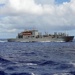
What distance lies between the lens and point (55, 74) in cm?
3616

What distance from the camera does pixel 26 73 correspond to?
3650cm

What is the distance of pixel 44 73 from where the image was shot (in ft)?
121

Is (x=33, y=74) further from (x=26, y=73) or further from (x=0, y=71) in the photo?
(x=0, y=71)

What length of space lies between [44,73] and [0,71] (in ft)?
17.2

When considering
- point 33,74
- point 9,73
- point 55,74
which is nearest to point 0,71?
point 9,73

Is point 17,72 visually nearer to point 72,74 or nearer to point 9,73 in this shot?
point 9,73

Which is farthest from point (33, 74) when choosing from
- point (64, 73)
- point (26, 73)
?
point (64, 73)

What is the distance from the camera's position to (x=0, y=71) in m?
37.5

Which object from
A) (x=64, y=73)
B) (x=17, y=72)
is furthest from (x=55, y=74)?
(x=17, y=72)

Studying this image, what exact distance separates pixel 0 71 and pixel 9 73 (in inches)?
70.7

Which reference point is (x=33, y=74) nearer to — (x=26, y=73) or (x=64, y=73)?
(x=26, y=73)

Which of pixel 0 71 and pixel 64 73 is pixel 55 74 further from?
pixel 0 71

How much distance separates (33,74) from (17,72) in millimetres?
2123

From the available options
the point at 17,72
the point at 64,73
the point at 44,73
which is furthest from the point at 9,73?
the point at 64,73
